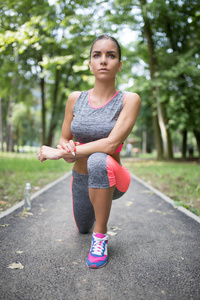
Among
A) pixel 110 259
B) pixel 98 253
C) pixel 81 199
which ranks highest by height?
pixel 81 199

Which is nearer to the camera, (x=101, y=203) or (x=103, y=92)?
(x=101, y=203)

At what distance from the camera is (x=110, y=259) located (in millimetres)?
2500

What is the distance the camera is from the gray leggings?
232 centimetres

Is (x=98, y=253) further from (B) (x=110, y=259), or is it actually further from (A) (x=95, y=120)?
(A) (x=95, y=120)

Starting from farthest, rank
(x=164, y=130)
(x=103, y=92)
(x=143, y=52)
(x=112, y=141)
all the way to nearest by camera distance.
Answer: (x=143, y=52)
(x=164, y=130)
(x=103, y=92)
(x=112, y=141)

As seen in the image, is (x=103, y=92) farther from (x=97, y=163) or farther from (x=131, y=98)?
(x=97, y=163)

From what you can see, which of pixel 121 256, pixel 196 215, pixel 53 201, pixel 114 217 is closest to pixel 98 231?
pixel 121 256

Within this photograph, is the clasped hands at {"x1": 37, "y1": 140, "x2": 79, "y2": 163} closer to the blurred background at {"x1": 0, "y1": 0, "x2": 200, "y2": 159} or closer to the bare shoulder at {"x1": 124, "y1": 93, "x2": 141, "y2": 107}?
the bare shoulder at {"x1": 124, "y1": 93, "x2": 141, "y2": 107}

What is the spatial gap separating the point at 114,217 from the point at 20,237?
1.57 meters

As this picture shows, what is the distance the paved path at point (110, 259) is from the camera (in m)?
1.91

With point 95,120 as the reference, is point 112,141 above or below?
below

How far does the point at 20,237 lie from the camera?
301 centimetres

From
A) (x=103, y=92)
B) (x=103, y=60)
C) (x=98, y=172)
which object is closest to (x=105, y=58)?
(x=103, y=60)

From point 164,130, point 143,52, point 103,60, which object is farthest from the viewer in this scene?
point 143,52
